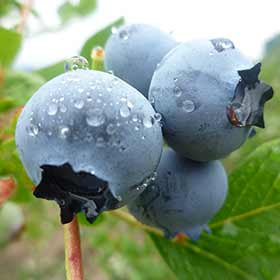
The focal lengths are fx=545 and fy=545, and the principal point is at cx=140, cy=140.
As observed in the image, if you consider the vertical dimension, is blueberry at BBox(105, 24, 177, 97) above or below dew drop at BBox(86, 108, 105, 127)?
below

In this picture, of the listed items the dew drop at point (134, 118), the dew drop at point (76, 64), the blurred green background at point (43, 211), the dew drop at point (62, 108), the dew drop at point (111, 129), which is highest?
the dew drop at point (62, 108)

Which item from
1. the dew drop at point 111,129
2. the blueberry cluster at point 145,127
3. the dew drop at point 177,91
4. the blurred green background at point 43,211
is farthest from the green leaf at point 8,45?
the dew drop at point 111,129

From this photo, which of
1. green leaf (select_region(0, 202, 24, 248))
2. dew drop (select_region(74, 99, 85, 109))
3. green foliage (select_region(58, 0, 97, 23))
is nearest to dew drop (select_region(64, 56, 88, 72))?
dew drop (select_region(74, 99, 85, 109))

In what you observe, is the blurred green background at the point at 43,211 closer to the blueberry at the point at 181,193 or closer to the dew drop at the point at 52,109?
the blueberry at the point at 181,193

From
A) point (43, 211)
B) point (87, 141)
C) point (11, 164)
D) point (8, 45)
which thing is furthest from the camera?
point (43, 211)

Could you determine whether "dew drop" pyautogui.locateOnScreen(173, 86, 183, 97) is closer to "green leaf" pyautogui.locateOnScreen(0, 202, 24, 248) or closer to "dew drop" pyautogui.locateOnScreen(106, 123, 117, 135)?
"dew drop" pyautogui.locateOnScreen(106, 123, 117, 135)

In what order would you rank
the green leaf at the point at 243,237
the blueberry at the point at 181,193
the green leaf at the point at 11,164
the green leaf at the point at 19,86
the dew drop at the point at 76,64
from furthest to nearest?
the green leaf at the point at 19,86 < the green leaf at the point at 243,237 < the green leaf at the point at 11,164 < the blueberry at the point at 181,193 < the dew drop at the point at 76,64

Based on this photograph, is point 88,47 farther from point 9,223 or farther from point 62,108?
point 9,223

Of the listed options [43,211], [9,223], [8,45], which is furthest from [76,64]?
[43,211]
